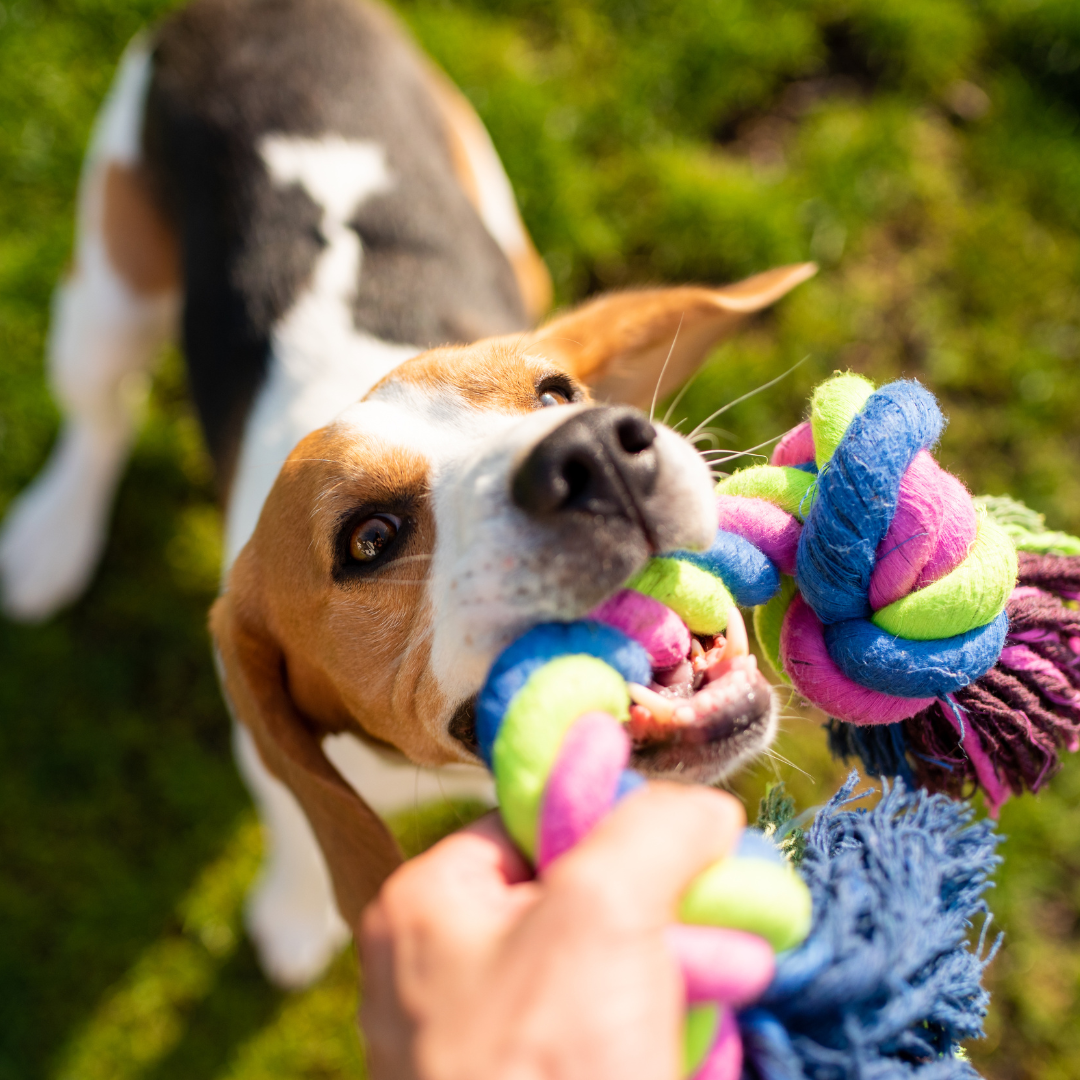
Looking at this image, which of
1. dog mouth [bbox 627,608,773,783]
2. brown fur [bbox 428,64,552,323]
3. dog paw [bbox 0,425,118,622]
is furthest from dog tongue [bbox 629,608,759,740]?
dog paw [bbox 0,425,118,622]

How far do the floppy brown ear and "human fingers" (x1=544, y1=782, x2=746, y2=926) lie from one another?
1117 millimetres

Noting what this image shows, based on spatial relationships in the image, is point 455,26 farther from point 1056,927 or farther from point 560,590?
point 1056,927

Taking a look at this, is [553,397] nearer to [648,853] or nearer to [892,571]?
[892,571]

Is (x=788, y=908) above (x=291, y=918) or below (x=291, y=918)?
above

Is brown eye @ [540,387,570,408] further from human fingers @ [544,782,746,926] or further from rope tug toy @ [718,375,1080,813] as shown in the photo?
human fingers @ [544,782,746,926]

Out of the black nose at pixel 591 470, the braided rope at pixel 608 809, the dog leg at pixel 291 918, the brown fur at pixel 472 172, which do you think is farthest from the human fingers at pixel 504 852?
the brown fur at pixel 472 172

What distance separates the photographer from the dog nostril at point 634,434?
1.56 metres

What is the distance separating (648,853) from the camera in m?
1.00

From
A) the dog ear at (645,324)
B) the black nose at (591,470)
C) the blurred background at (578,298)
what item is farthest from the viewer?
the blurred background at (578,298)

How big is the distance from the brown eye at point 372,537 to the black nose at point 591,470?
503mm

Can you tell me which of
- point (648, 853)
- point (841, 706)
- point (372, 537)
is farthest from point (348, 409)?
point (648, 853)

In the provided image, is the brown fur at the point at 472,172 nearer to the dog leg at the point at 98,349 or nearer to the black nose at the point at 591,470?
the dog leg at the point at 98,349

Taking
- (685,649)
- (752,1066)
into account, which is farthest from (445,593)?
(752,1066)

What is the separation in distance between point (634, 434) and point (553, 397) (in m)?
0.66
